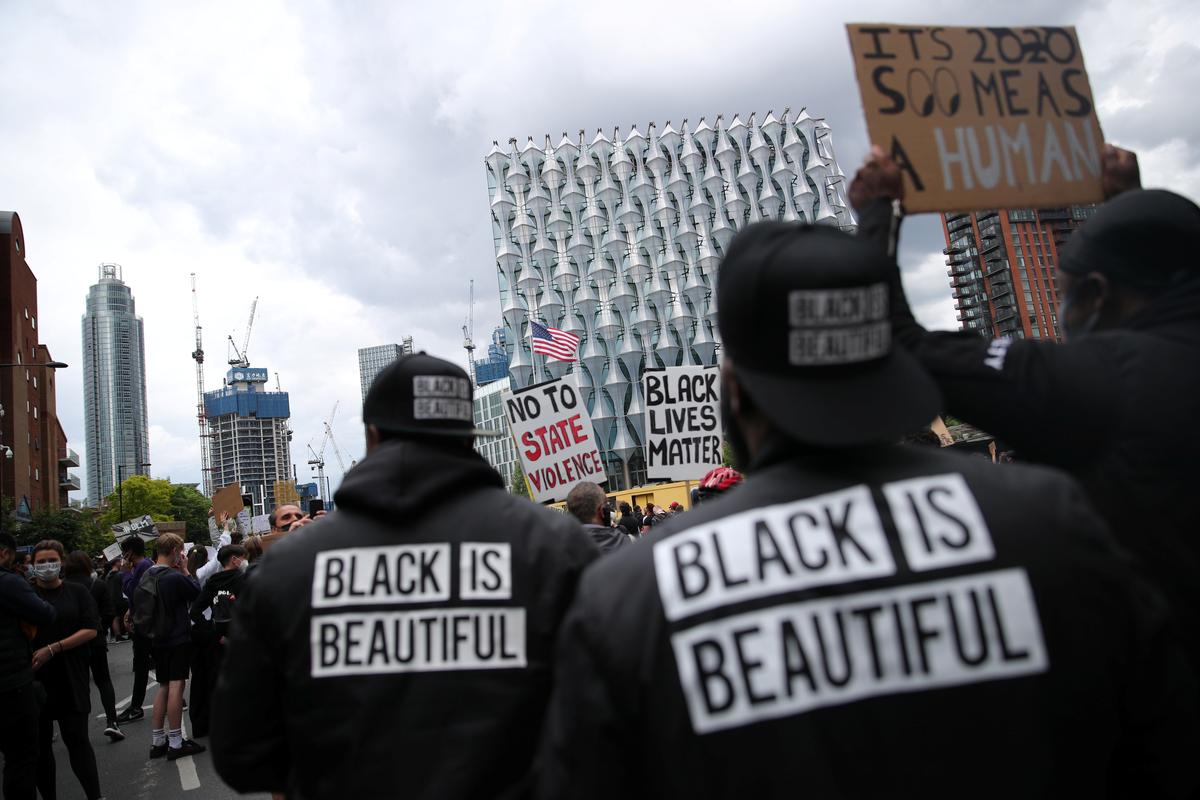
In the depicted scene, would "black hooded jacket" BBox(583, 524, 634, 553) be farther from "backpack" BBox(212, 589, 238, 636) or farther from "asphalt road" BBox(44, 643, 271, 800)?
"backpack" BBox(212, 589, 238, 636)

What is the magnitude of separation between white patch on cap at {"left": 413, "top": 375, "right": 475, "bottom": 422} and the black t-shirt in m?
5.43

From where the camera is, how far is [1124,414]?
180 centimetres

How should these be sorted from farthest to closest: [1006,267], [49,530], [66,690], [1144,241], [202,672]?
[1006,267] < [49,530] < [202,672] < [66,690] < [1144,241]

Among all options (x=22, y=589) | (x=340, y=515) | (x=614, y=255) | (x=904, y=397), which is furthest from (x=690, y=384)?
(x=614, y=255)

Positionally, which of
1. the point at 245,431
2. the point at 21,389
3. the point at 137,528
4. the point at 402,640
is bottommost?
the point at 402,640

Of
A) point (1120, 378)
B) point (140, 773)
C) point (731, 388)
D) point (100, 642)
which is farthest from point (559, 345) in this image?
point (731, 388)

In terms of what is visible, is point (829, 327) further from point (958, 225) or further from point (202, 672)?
point (958, 225)

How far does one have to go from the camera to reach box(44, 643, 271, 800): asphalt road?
6.96 metres

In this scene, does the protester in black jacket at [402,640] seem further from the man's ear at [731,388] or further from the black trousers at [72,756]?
the black trousers at [72,756]

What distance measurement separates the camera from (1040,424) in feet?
6.10

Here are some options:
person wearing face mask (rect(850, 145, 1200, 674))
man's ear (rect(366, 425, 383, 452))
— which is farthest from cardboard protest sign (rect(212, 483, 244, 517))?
person wearing face mask (rect(850, 145, 1200, 674))

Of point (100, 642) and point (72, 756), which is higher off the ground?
point (100, 642)

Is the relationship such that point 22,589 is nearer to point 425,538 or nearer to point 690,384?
point 425,538

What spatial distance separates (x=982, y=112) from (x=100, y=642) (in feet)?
34.9
